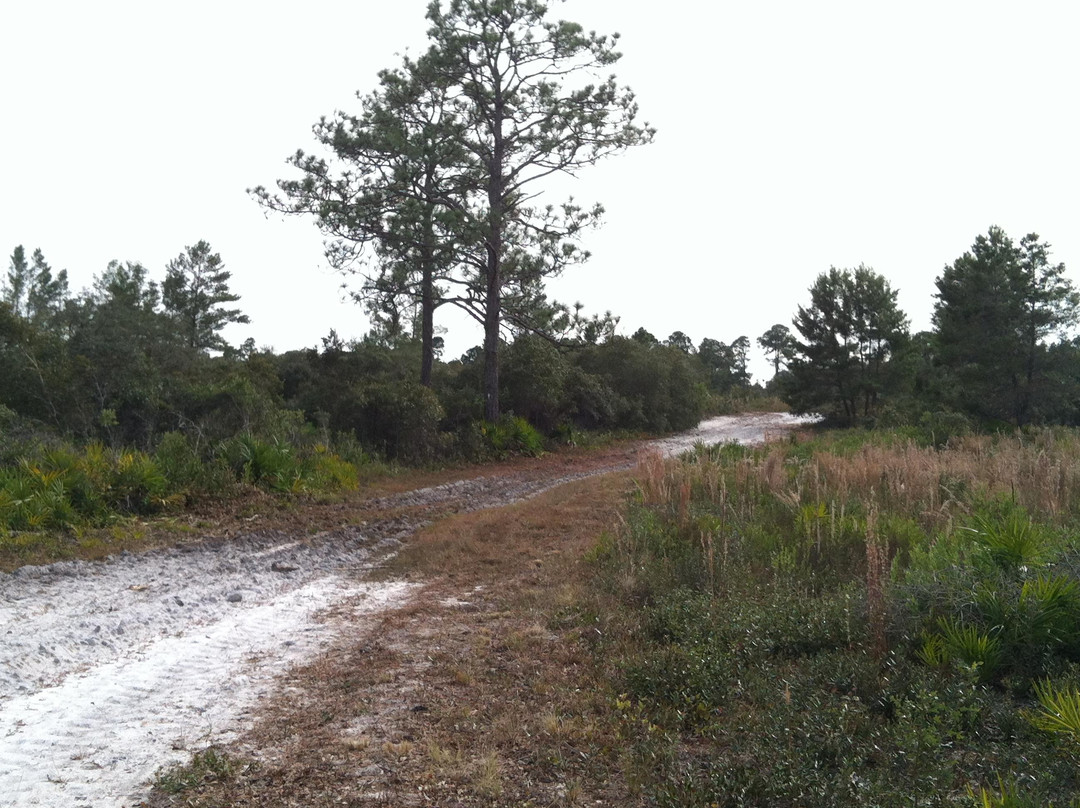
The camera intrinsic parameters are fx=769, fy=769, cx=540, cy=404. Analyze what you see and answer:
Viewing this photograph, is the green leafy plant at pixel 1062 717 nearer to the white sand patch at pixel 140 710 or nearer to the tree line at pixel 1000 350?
the white sand patch at pixel 140 710

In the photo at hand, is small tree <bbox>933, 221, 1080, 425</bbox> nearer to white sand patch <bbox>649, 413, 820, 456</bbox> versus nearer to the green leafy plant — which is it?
white sand patch <bbox>649, 413, 820, 456</bbox>

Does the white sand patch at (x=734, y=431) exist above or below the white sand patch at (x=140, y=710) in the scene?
above

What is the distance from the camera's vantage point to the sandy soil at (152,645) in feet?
12.9

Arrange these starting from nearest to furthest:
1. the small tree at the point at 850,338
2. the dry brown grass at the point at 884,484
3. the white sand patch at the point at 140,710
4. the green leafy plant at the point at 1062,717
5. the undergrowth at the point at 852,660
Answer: the green leafy plant at the point at 1062,717 < the undergrowth at the point at 852,660 < the white sand patch at the point at 140,710 < the dry brown grass at the point at 884,484 < the small tree at the point at 850,338

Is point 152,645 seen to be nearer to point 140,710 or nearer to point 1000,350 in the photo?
point 140,710

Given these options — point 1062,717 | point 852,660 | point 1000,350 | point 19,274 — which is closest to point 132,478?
point 852,660

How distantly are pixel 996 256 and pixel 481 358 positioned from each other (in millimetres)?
→ 17529

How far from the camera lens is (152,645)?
5785 millimetres

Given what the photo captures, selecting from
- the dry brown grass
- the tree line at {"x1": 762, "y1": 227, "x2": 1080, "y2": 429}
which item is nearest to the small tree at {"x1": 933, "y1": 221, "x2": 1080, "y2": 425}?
the tree line at {"x1": 762, "y1": 227, "x2": 1080, "y2": 429}

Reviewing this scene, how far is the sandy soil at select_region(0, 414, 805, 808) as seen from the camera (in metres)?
3.93

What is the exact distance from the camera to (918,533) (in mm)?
6668

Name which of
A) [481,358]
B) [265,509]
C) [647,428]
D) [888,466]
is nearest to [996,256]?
[647,428]

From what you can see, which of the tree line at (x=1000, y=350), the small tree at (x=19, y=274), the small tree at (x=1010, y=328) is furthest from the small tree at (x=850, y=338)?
the small tree at (x=19, y=274)

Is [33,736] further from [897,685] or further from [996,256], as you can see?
[996,256]
